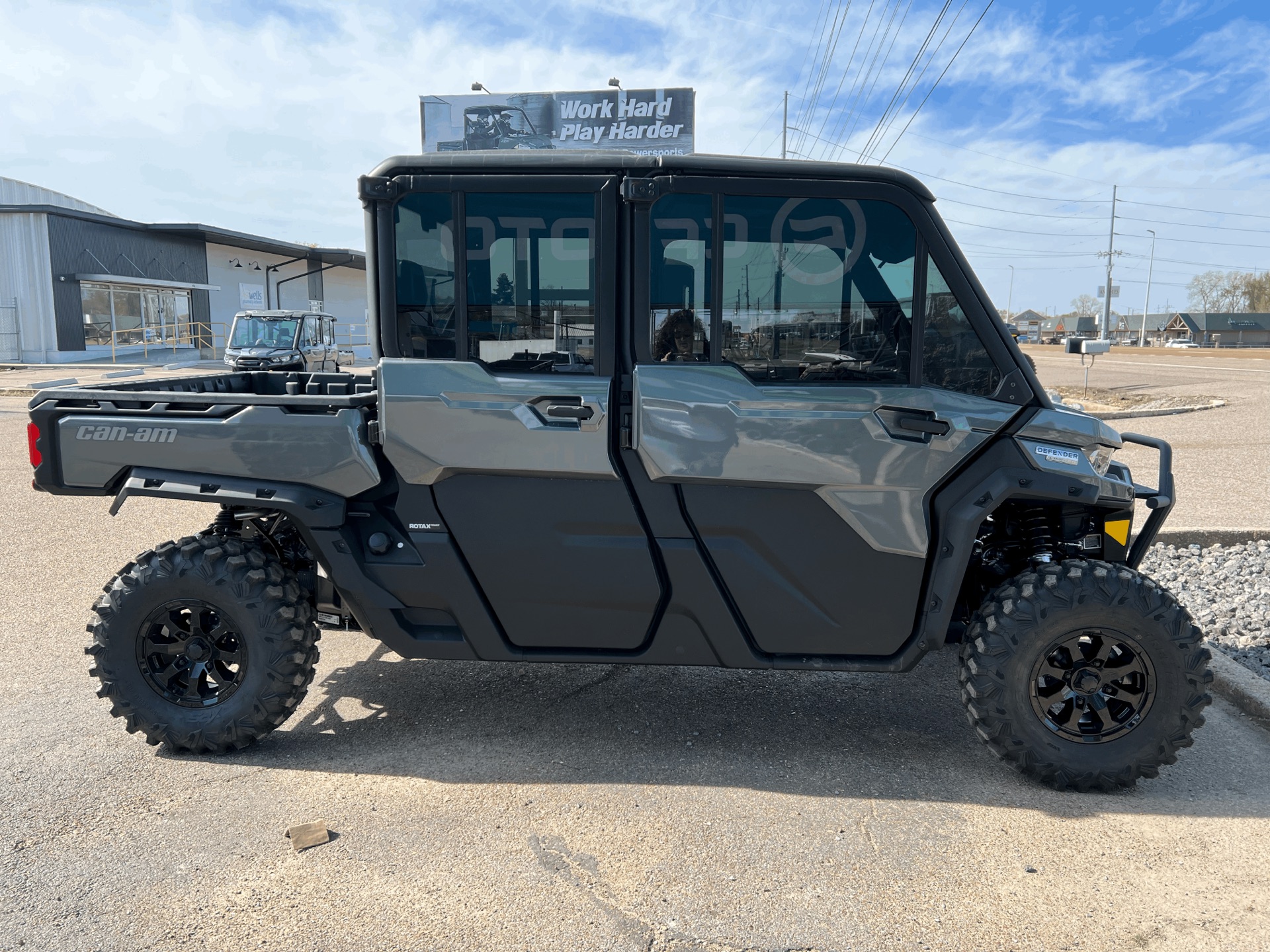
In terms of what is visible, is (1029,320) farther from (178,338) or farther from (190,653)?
(190,653)

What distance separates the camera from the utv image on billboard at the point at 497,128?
4106 cm

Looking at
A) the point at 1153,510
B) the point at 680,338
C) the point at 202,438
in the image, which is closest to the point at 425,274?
the point at 680,338

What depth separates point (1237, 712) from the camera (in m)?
4.20

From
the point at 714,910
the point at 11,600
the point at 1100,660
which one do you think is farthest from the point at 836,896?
the point at 11,600

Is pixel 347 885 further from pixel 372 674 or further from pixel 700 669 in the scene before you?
pixel 700 669

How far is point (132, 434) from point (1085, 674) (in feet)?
12.9

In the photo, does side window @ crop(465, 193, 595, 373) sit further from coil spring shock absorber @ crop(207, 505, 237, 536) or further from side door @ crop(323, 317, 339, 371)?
side door @ crop(323, 317, 339, 371)

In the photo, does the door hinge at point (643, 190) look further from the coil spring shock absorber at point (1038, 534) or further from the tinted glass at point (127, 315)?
the tinted glass at point (127, 315)

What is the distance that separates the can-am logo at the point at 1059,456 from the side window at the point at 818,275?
23.5 inches

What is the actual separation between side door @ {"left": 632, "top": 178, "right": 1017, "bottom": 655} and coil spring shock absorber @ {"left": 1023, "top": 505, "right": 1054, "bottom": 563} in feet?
1.68

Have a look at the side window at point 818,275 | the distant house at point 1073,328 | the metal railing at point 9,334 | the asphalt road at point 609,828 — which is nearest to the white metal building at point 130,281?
the metal railing at point 9,334

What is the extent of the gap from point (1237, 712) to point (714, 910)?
118 inches

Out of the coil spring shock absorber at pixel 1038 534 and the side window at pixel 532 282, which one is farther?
the coil spring shock absorber at pixel 1038 534

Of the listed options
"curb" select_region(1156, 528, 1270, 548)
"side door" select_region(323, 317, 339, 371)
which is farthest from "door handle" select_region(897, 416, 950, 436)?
"side door" select_region(323, 317, 339, 371)
